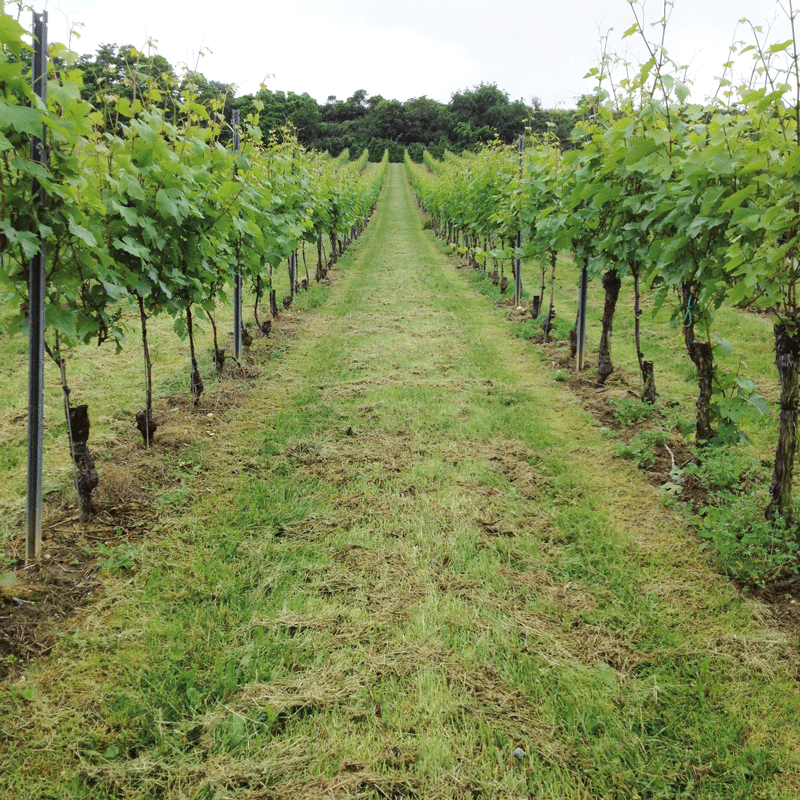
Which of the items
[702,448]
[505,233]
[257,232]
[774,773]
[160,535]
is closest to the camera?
[774,773]

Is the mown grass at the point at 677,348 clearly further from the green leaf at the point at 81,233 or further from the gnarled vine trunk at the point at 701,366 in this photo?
the green leaf at the point at 81,233

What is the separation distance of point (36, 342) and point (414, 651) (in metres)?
2.65

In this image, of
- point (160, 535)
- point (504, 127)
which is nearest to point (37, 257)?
point (160, 535)

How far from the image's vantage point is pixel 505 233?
390 inches

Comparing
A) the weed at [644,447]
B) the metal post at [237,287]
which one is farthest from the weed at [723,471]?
the metal post at [237,287]

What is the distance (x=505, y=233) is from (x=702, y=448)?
21.7ft

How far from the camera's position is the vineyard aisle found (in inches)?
84.4

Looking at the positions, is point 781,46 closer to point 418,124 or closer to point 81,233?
point 81,233

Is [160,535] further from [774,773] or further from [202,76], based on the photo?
[202,76]

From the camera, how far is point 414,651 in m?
2.69

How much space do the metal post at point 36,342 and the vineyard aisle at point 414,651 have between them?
609mm

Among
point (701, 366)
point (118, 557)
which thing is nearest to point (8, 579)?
point (118, 557)

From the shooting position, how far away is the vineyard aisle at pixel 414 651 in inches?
84.4

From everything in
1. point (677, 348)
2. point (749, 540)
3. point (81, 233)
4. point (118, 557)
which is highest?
point (81, 233)
